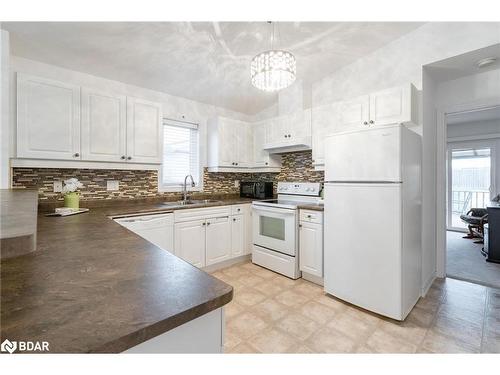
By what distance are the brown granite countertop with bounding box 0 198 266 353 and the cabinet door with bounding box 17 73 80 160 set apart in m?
1.45

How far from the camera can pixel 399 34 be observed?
2.52 m

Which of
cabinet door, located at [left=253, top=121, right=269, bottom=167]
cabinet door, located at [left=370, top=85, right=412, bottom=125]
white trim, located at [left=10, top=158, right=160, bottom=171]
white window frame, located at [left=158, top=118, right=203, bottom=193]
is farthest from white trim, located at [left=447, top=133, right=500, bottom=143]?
white trim, located at [left=10, top=158, right=160, bottom=171]

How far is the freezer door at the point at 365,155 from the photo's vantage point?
196 cm

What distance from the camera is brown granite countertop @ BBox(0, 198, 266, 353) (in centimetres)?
50

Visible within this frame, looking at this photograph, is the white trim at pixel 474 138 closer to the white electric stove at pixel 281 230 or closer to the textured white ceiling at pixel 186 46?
the textured white ceiling at pixel 186 46

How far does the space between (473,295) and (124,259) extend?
3.23 meters

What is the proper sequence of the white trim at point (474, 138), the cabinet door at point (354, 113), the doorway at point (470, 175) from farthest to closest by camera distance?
the white trim at point (474, 138) < the doorway at point (470, 175) < the cabinet door at point (354, 113)

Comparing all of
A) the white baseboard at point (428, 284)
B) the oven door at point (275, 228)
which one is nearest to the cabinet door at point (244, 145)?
the oven door at point (275, 228)

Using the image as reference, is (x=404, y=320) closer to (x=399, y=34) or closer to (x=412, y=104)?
(x=412, y=104)

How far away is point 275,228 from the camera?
9.99 feet

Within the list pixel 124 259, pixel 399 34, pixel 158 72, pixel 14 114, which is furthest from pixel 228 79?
pixel 124 259

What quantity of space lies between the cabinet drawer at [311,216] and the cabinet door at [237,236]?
920 millimetres

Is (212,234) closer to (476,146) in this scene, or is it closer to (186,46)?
(186,46)

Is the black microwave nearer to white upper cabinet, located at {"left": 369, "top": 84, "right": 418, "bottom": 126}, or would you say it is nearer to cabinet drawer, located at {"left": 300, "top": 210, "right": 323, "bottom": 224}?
cabinet drawer, located at {"left": 300, "top": 210, "right": 323, "bottom": 224}
